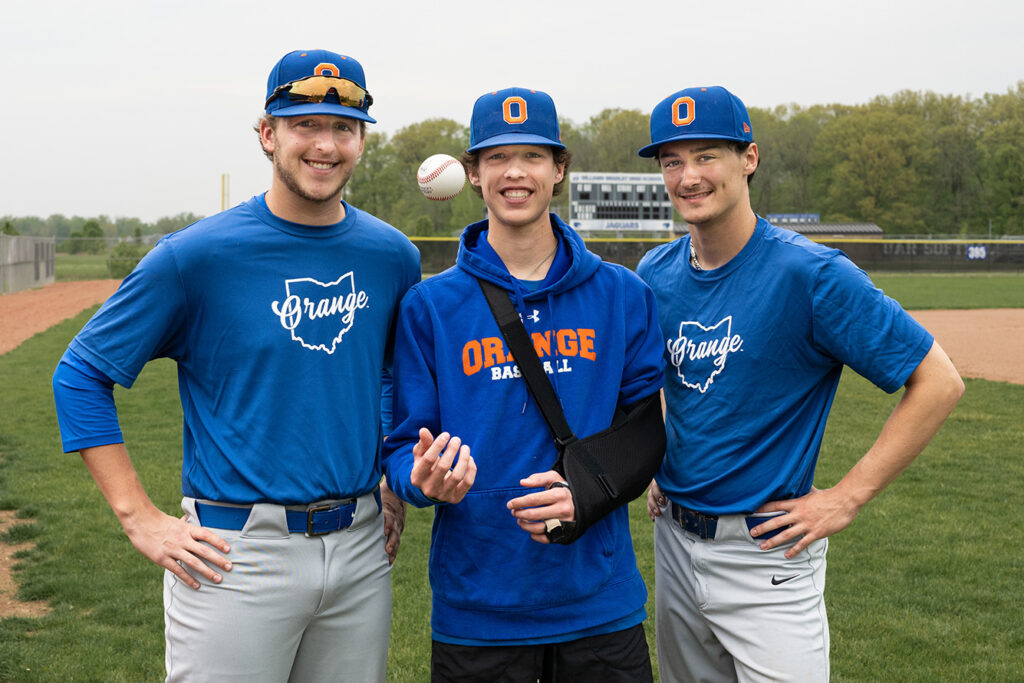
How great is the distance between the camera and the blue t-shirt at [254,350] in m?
2.68

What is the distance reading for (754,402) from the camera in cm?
291

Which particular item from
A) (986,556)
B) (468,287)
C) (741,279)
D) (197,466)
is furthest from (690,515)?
(986,556)

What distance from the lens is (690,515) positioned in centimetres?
299

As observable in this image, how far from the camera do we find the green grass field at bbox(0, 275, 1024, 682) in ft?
15.9

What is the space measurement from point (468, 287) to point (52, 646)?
3836 mm

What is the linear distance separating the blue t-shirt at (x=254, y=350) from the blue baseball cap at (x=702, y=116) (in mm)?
1186

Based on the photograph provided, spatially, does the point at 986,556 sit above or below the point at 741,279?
below

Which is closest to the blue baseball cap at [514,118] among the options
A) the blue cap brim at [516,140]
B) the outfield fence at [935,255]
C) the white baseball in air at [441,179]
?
the blue cap brim at [516,140]

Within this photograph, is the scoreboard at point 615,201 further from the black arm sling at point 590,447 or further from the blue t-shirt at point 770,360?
the black arm sling at point 590,447

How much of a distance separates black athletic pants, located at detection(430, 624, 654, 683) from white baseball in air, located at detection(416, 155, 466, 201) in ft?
20.1

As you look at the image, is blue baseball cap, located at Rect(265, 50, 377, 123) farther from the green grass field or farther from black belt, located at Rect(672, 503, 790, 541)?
the green grass field

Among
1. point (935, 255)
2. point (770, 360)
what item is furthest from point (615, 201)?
point (770, 360)

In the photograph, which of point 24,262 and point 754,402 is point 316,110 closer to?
point 754,402

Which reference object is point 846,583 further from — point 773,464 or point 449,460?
point 449,460
